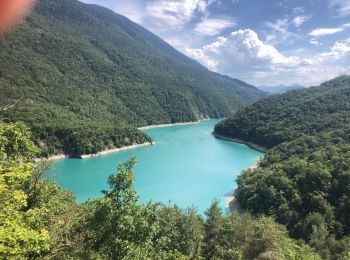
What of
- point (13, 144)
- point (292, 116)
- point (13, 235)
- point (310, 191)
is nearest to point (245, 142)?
point (292, 116)

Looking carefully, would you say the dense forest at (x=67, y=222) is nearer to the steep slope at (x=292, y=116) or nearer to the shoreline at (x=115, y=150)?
the shoreline at (x=115, y=150)

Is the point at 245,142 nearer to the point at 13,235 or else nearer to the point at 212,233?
the point at 212,233

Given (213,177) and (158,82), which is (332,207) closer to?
(213,177)

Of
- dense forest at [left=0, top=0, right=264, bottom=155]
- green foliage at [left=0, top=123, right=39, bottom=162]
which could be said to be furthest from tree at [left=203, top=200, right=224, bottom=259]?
dense forest at [left=0, top=0, right=264, bottom=155]

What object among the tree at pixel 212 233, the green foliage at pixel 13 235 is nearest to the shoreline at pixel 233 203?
the tree at pixel 212 233

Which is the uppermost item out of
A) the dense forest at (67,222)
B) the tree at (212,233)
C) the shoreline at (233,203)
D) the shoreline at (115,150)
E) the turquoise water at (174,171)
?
the dense forest at (67,222)

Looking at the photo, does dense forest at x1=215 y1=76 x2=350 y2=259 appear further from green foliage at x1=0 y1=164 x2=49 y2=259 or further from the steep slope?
green foliage at x1=0 y1=164 x2=49 y2=259

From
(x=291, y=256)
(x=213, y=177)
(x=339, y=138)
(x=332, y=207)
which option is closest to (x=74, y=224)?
(x=291, y=256)

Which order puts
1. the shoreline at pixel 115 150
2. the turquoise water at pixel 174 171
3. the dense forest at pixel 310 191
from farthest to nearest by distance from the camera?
1. the shoreline at pixel 115 150
2. the turquoise water at pixel 174 171
3. the dense forest at pixel 310 191
